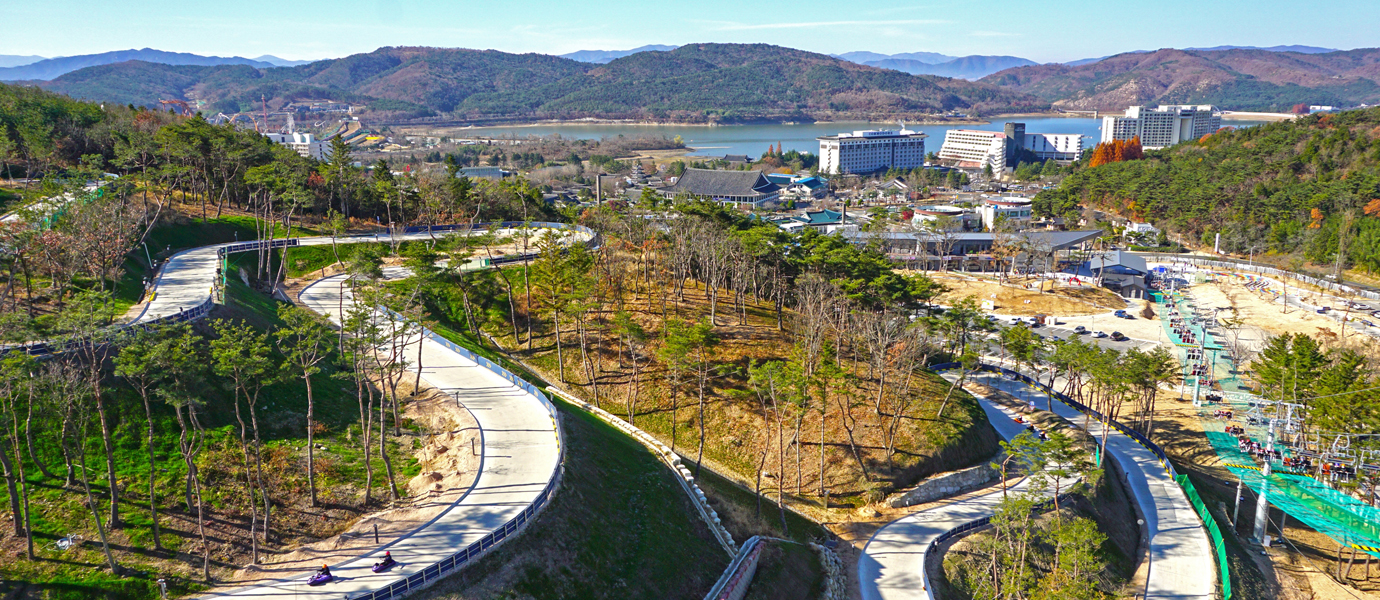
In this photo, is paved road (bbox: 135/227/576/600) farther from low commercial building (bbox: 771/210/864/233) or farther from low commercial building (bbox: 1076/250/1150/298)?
low commercial building (bbox: 1076/250/1150/298)

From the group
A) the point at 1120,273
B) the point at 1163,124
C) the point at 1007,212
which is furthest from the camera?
the point at 1163,124

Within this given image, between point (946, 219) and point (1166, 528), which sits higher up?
point (946, 219)

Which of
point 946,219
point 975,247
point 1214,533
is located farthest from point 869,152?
point 1214,533

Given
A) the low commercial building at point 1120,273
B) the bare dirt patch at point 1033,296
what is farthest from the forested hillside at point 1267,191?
the bare dirt patch at point 1033,296

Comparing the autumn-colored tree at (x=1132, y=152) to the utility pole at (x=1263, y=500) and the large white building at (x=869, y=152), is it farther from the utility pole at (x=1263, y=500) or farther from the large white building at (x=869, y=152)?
the utility pole at (x=1263, y=500)

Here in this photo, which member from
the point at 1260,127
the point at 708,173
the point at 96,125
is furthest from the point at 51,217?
the point at 1260,127

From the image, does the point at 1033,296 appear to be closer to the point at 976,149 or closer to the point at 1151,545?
the point at 1151,545

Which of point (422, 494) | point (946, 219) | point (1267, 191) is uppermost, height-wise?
point (1267, 191)
